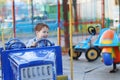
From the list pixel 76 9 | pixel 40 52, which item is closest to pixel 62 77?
pixel 40 52

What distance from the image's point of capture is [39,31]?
592 cm

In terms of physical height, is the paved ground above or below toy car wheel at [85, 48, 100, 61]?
below

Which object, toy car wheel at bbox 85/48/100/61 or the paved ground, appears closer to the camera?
the paved ground

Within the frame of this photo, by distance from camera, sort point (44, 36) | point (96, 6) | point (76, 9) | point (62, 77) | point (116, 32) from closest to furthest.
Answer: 1. point (62, 77)
2. point (44, 36)
3. point (116, 32)
4. point (76, 9)
5. point (96, 6)

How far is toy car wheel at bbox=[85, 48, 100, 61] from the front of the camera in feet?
31.8

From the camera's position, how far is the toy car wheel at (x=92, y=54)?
9.70 m

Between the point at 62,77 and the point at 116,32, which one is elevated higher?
the point at 116,32

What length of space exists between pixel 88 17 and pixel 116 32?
23.5 ft

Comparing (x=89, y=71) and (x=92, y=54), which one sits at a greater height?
(x=92, y=54)

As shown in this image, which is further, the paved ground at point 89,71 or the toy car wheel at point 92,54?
the toy car wheel at point 92,54

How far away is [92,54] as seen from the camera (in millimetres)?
9766

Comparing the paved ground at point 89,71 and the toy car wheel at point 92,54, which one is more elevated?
the toy car wheel at point 92,54

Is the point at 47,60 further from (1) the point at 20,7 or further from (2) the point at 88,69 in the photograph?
(1) the point at 20,7

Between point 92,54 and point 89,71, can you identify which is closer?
point 89,71
